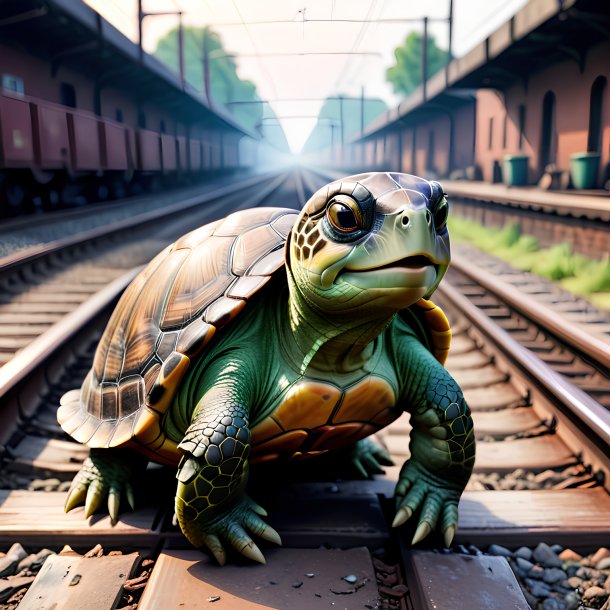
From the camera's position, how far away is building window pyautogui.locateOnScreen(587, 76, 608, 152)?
15.9 meters

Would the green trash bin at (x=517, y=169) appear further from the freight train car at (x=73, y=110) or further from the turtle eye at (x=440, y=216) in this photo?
the turtle eye at (x=440, y=216)

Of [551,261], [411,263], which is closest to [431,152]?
[551,261]

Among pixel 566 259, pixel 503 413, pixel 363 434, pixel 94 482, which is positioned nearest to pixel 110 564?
pixel 94 482

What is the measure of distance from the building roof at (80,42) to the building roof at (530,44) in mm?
11283

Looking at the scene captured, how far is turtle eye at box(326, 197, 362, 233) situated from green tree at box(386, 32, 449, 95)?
199ft

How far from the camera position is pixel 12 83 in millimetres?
17344

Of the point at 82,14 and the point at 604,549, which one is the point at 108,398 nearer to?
the point at 604,549

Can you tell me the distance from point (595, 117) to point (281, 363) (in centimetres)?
1626

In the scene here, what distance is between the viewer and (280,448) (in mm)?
2553

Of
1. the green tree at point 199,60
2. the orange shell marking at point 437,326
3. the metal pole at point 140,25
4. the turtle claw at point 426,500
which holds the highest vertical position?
the green tree at point 199,60

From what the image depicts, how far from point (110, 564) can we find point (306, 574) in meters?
0.73

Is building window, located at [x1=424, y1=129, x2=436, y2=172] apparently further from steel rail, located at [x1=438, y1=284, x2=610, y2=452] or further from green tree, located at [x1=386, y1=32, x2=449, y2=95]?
steel rail, located at [x1=438, y1=284, x2=610, y2=452]

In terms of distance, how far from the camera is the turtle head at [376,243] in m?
1.90

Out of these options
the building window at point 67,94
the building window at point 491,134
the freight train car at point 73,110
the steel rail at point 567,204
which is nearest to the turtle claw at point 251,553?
the steel rail at point 567,204
